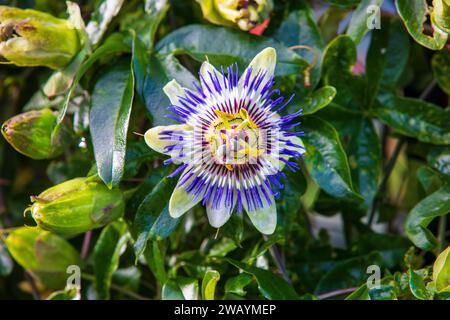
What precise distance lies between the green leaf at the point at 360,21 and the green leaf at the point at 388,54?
0.50 feet

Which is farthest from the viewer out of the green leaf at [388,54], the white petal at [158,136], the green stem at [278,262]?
the green leaf at [388,54]

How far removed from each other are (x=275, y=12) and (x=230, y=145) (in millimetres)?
431

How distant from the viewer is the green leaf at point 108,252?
1542 millimetres

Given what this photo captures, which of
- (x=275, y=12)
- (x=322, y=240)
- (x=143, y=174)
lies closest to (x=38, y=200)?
(x=143, y=174)

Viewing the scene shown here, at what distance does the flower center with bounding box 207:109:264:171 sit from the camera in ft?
4.07

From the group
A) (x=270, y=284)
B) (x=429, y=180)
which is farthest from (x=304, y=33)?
(x=270, y=284)

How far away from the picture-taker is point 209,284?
1.32 metres

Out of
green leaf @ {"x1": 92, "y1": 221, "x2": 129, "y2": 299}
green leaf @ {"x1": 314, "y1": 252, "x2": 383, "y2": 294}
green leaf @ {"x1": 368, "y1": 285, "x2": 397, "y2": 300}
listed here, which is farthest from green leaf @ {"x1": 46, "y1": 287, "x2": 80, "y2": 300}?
green leaf @ {"x1": 368, "y1": 285, "x2": 397, "y2": 300}

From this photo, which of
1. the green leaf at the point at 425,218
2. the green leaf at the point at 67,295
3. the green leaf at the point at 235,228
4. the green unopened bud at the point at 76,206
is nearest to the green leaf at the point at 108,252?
the green leaf at the point at 67,295

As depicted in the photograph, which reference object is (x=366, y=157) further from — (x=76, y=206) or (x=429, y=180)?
(x=76, y=206)

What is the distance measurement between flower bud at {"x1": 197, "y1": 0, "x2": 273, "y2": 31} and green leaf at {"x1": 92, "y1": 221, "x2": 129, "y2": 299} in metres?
0.53

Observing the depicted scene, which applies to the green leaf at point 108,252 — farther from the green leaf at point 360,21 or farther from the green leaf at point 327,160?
the green leaf at point 360,21

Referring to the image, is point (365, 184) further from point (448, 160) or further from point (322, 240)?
point (322, 240)

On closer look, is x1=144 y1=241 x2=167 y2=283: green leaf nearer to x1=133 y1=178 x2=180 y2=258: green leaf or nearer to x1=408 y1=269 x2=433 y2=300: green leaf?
x1=133 y1=178 x2=180 y2=258: green leaf
